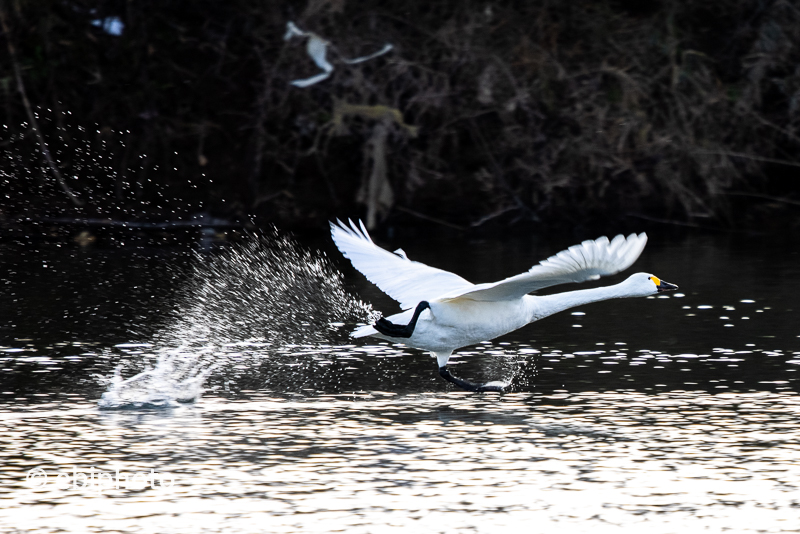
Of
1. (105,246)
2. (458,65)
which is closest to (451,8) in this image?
(458,65)

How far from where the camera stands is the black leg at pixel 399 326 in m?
8.33

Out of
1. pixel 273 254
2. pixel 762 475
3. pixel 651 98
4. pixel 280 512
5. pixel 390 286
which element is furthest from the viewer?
pixel 651 98

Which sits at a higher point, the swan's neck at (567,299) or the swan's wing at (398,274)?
the swan's wing at (398,274)

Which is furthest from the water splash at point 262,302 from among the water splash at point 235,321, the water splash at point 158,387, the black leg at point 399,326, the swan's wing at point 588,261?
the swan's wing at point 588,261

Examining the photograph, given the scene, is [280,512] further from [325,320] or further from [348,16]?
[348,16]

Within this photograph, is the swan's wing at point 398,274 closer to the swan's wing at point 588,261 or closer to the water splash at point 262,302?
the swan's wing at point 588,261

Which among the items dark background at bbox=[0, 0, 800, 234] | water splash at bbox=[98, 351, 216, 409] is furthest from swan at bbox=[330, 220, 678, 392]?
dark background at bbox=[0, 0, 800, 234]

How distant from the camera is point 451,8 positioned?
2078 centimetres

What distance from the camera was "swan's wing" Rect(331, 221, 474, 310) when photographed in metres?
9.04

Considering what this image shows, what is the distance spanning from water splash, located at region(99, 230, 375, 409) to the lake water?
4 centimetres

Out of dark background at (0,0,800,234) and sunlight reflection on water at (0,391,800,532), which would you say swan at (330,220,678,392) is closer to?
sunlight reflection on water at (0,391,800,532)

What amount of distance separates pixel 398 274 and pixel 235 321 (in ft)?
9.90

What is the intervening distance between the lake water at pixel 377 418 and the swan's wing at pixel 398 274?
60 centimetres

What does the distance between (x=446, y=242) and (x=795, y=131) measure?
5717 mm
